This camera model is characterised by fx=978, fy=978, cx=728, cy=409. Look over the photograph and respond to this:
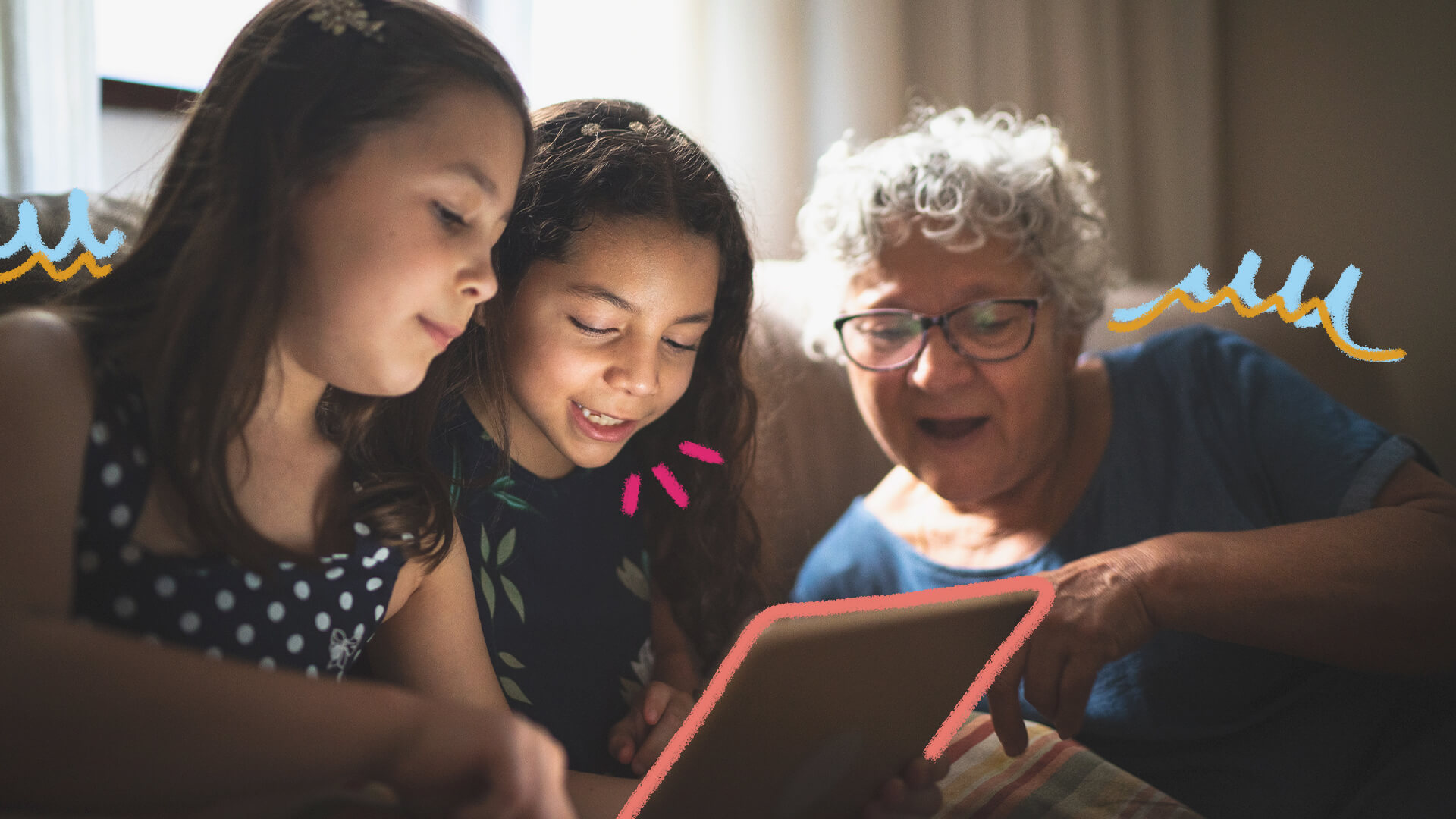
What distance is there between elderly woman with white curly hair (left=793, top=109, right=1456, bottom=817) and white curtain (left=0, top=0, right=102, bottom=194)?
113 centimetres

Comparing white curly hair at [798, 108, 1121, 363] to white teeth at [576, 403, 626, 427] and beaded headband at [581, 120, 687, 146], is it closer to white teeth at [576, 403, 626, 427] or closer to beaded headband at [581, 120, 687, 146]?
beaded headband at [581, 120, 687, 146]

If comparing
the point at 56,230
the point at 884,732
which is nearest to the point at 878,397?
the point at 884,732

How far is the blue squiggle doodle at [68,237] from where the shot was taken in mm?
965

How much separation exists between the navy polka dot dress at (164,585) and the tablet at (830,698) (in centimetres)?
27

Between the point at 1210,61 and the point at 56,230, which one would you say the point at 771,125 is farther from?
the point at 56,230

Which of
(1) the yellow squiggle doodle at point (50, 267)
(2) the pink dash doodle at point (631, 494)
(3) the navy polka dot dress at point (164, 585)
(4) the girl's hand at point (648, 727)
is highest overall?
(1) the yellow squiggle doodle at point (50, 267)

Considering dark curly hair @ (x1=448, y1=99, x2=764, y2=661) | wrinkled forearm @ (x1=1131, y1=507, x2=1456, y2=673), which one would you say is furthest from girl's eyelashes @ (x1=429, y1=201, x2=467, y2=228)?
wrinkled forearm @ (x1=1131, y1=507, x2=1456, y2=673)

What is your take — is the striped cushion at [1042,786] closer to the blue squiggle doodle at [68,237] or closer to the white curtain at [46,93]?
the blue squiggle doodle at [68,237]

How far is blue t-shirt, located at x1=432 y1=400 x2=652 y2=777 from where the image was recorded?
994mm

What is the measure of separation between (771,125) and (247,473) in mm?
1721

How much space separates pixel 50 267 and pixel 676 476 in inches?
27.0

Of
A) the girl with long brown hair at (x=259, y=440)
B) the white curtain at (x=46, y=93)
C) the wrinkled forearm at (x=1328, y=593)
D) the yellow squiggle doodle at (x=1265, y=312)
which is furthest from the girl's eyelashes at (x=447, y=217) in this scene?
the yellow squiggle doodle at (x=1265, y=312)

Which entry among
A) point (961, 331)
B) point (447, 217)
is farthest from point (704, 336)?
point (447, 217)

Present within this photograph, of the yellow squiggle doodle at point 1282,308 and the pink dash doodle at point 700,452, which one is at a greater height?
the yellow squiggle doodle at point 1282,308
